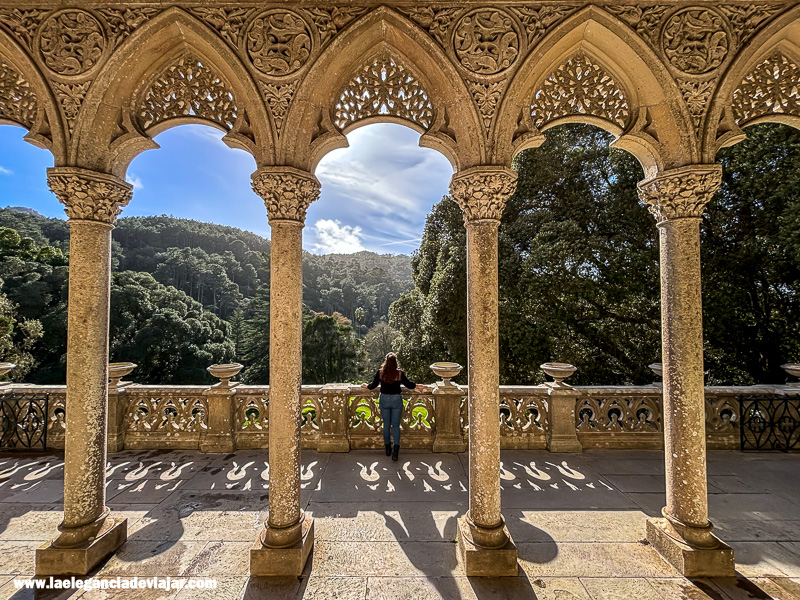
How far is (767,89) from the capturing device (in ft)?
11.3

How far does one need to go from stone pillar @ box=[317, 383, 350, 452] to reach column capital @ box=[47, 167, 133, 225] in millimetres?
3645

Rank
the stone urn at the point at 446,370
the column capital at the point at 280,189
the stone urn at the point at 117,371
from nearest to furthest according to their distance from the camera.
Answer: the column capital at the point at 280,189, the stone urn at the point at 117,371, the stone urn at the point at 446,370

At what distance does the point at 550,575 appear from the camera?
112 inches

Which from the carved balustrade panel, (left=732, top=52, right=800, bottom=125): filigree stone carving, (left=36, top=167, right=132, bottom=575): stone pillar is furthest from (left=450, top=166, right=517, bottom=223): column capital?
the carved balustrade panel

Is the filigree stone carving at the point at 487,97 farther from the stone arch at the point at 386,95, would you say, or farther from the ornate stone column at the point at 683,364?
the ornate stone column at the point at 683,364

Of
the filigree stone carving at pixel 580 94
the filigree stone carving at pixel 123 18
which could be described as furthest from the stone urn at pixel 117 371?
the filigree stone carving at pixel 580 94

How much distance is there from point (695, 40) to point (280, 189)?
410 cm

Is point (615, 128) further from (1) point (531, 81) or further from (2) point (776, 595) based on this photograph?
(2) point (776, 595)

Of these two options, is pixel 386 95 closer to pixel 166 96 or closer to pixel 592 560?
pixel 166 96

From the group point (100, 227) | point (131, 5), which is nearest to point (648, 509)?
point (100, 227)

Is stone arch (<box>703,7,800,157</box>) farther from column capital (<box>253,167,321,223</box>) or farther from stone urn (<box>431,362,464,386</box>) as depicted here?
stone urn (<box>431,362,464,386</box>)

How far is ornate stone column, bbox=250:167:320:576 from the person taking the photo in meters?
3.00

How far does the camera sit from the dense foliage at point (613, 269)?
306 inches

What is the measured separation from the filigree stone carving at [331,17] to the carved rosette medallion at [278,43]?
97 mm
